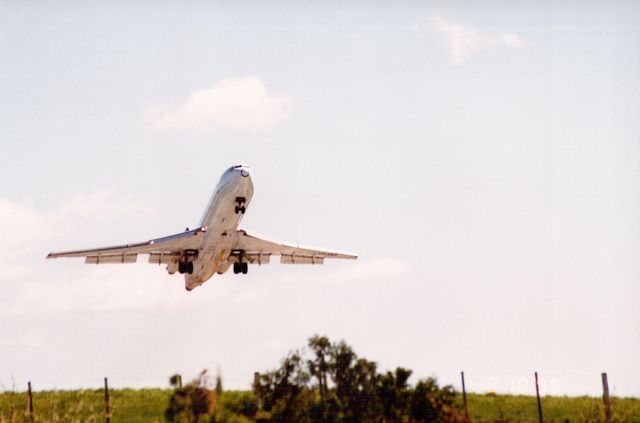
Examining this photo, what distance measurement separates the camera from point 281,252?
53.8m

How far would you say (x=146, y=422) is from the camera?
2889cm

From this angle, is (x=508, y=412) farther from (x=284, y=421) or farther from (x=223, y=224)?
(x=223, y=224)

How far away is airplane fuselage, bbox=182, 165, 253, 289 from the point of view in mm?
40469

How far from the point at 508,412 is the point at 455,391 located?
10793 millimetres

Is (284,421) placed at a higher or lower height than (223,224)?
lower

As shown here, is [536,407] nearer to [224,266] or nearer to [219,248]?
[219,248]

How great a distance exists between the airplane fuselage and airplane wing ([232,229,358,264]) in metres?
1.35

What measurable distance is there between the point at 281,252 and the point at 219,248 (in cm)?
897

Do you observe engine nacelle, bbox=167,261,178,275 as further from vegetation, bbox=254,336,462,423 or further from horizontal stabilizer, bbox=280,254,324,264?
vegetation, bbox=254,336,462,423

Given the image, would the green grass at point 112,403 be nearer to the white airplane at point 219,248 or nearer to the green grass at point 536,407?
the white airplane at point 219,248

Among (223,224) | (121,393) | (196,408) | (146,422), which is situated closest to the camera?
(196,408)

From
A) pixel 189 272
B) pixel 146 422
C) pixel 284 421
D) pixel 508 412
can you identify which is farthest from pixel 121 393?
pixel 284 421

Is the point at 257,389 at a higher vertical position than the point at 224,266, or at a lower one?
lower

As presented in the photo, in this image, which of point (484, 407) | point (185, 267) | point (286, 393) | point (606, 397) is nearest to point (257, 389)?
point (286, 393)
